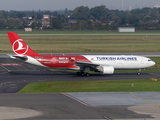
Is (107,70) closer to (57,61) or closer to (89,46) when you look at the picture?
(57,61)

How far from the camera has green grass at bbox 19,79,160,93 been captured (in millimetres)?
39938

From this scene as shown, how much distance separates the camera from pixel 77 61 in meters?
51.7

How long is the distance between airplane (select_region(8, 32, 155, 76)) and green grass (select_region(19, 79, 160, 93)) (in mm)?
6295

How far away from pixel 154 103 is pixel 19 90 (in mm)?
16959

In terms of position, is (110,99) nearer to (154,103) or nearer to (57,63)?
(154,103)

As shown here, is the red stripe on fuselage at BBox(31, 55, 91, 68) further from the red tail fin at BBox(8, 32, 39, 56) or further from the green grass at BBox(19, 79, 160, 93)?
the green grass at BBox(19, 79, 160, 93)

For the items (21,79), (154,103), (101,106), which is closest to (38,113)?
(101,106)

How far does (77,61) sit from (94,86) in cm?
990

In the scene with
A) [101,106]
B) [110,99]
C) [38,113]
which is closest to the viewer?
[38,113]

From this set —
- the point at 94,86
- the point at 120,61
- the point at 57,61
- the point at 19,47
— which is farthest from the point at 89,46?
the point at 94,86

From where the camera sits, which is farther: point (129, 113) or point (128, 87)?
point (128, 87)

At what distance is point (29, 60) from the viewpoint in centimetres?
5191

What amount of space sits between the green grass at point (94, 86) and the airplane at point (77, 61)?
20.7 ft

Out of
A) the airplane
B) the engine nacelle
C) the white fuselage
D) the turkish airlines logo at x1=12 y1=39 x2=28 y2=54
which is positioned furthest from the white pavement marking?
the white fuselage
